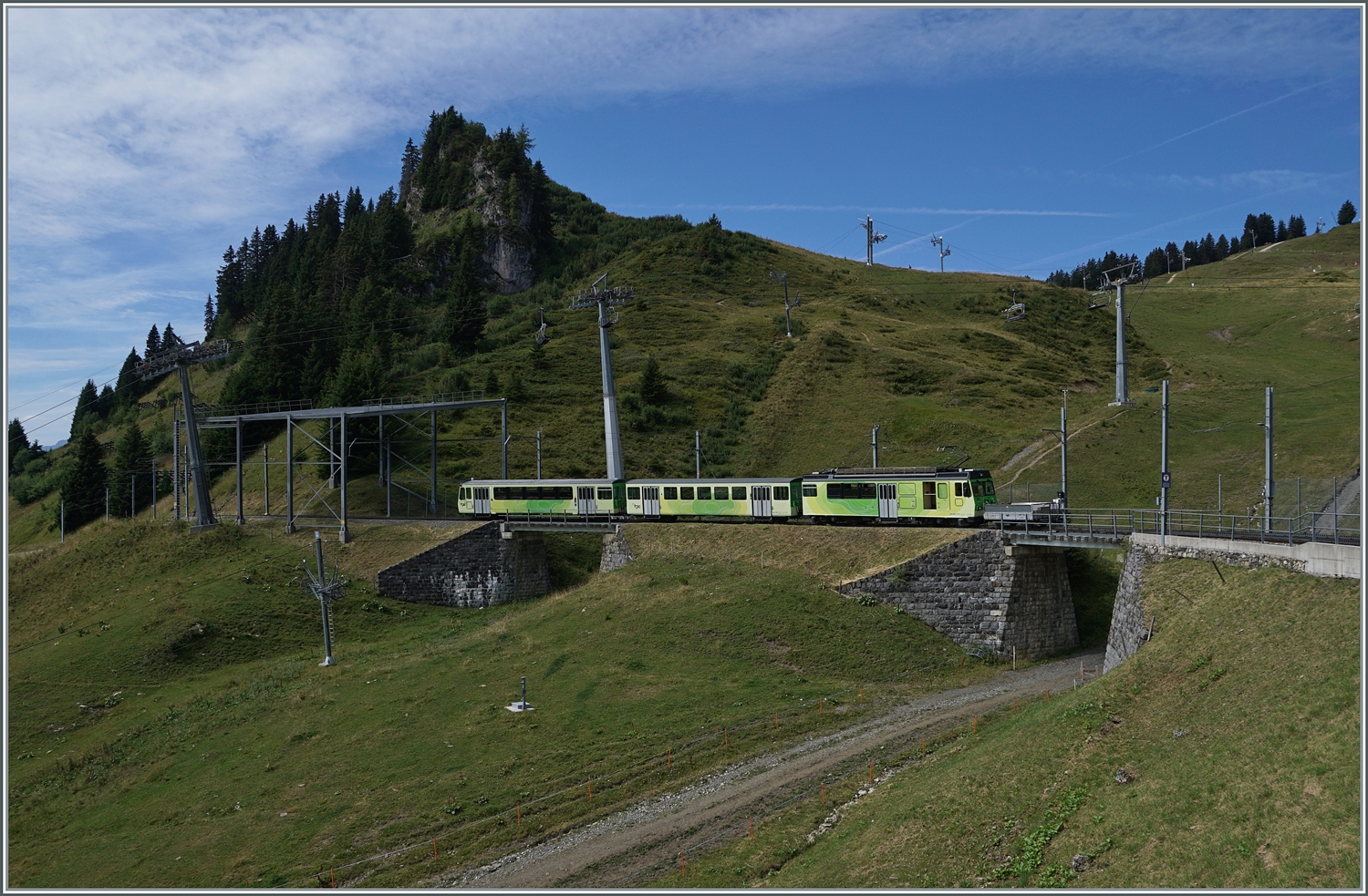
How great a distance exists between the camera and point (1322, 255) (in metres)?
193

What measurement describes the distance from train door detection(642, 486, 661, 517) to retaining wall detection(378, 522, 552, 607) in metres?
8.37

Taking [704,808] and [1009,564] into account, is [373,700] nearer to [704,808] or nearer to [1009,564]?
[704,808]

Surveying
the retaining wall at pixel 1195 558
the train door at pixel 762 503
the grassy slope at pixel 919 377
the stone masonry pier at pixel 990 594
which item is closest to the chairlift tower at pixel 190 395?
the grassy slope at pixel 919 377

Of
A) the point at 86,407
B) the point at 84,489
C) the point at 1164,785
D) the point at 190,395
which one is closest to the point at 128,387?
the point at 86,407

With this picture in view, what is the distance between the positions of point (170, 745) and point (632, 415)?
57.5 metres

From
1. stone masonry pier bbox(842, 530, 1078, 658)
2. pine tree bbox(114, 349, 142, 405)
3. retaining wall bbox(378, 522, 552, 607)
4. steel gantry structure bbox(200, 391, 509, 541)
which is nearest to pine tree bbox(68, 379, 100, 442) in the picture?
pine tree bbox(114, 349, 142, 405)

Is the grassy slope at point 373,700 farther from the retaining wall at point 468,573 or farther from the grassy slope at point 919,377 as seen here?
the grassy slope at point 919,377

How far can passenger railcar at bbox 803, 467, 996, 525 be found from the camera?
1779 inches

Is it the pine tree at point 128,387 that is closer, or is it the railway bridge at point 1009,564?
the railway bridge at point 1009,564

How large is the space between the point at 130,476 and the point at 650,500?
6402 centimetres

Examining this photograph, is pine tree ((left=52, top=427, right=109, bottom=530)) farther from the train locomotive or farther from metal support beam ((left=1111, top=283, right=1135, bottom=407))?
metal support beam ((left=1111, top=283, right=1135, bottom=407))

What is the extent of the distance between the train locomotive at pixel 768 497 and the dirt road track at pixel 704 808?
11629mm

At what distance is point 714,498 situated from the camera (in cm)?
5538

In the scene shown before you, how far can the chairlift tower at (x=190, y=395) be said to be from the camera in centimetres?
6575
